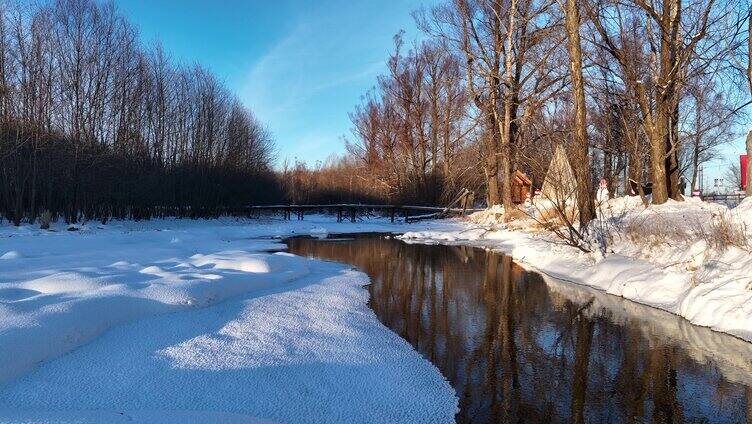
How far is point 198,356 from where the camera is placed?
15.0 feet

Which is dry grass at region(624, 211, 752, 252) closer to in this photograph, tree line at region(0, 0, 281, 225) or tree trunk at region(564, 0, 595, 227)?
tree trunk at region(564, 0, 595, 227)

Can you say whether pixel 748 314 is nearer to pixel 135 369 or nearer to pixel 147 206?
pixel 135 369

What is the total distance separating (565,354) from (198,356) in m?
3.64

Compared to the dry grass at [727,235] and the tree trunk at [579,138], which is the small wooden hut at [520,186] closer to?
the tree trunk at [579,138]

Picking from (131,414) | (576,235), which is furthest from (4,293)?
(576,235)

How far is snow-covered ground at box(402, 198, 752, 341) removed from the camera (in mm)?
6559

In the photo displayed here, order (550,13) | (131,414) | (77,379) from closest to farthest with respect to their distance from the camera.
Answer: (131,414) → (77,379) → (550,13)

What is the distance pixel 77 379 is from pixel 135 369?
41cm

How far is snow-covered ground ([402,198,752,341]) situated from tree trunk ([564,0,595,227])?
70cm

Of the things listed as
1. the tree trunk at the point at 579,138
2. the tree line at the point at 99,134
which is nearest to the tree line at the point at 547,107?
the tree trunk at the point at 579,138

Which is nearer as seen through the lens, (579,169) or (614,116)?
(579,169)

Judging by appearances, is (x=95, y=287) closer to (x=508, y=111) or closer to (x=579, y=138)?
(x=579, y=138)

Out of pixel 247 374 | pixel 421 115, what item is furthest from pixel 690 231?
pixel 421 115

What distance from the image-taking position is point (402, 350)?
5.32m
